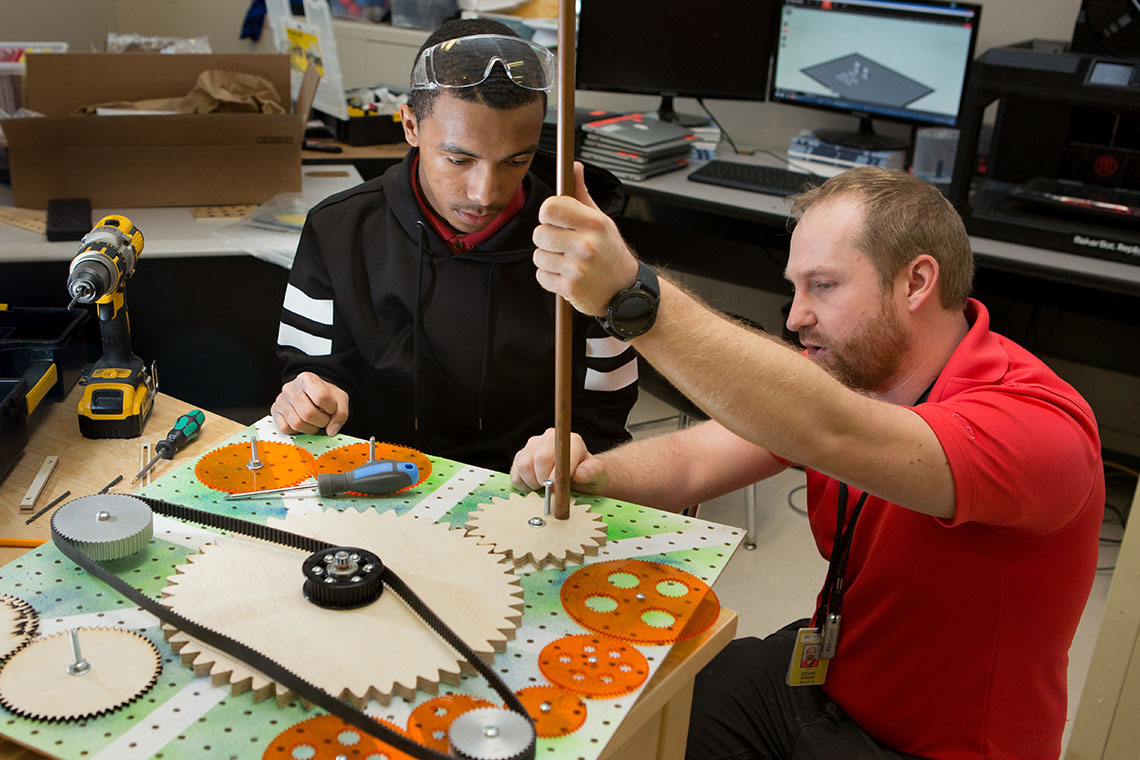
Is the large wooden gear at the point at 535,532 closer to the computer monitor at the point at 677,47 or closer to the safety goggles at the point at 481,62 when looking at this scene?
the safety goggles at the point at 481,62

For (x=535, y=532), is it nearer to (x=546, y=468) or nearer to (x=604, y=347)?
(x=546, y=468)

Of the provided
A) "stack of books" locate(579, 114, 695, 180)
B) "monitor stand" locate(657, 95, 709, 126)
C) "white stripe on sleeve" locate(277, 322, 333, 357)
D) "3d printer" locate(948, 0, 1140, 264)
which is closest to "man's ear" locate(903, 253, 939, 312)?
"white stripe on sleeve" locate(277, 322, 333, 357)

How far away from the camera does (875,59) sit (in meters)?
3.05

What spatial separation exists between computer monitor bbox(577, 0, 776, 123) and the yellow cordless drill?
6.63 ft

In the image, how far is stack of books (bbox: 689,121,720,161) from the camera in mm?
3314

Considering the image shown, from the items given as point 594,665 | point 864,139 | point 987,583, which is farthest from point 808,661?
point 864,139

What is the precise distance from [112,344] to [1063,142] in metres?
2.46

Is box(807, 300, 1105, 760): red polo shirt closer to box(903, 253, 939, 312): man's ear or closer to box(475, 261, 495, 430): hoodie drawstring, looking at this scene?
box(903, 253, 939, 312): man's ear

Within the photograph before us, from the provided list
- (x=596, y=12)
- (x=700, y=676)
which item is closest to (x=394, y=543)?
(x=700, y=676)

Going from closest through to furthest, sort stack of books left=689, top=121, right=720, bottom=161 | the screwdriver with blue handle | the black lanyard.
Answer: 1. the screwdriver with blue handle
2. the black lanyard
3. stack of books left=689, top=121, right=720, bottom=161

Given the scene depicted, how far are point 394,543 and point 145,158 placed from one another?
1.76m

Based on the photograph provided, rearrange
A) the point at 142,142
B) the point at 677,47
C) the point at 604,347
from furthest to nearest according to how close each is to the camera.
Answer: the point at 677,47
the point at 142,142
the point at 604,347

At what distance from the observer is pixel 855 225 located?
1316 mm

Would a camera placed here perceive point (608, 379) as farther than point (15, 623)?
Yes
